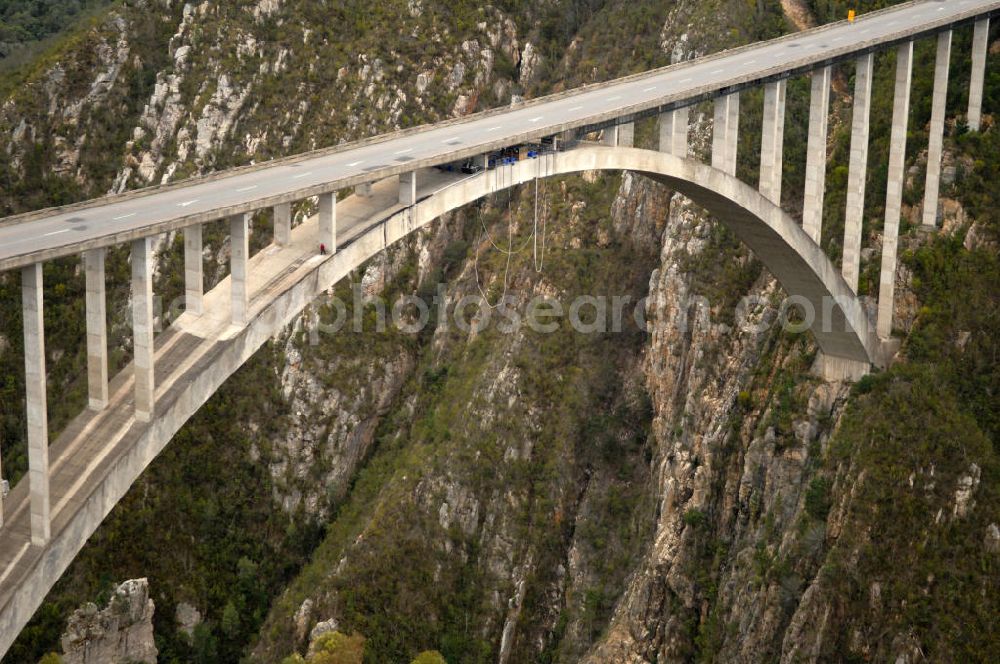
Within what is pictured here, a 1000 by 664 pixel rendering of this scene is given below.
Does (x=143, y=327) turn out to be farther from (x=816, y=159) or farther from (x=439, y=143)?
(x=816, y=159)

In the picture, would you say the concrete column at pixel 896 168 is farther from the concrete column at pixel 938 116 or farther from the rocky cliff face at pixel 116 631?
the rocky cliff face at pixel 116 631

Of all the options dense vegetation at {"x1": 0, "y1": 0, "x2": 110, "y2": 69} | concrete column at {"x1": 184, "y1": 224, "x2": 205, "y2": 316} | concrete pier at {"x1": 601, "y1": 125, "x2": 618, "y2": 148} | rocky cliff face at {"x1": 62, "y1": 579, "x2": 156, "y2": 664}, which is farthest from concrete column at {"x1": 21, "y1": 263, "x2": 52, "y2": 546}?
dense vegetation at {"x1": 0, "y1": 0, "x2": 110, "y2": 69}

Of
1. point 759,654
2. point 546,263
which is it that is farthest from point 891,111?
point 759,654

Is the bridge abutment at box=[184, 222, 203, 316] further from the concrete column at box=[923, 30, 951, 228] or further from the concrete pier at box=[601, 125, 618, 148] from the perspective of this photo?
the concrete column at box=[923, 30, 951, 228]

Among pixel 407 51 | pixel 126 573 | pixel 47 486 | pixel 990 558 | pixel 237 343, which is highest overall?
pixel 407 51

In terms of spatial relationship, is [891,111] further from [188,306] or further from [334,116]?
[188,306]

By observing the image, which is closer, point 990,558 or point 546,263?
point 990,558
